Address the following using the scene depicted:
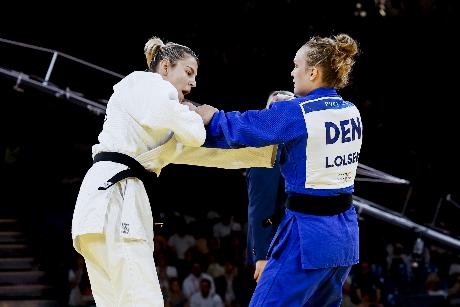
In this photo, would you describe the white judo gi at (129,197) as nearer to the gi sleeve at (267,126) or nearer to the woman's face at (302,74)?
the gi sleeve at (267,126)

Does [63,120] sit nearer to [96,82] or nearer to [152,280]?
[96,82]

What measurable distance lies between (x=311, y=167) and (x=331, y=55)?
440mm

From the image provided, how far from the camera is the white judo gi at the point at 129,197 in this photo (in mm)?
2549

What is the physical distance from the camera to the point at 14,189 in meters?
7.55

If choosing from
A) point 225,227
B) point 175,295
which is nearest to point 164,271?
point 175,295

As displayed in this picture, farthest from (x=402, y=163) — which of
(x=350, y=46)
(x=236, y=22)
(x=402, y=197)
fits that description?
(x=350, y=46)

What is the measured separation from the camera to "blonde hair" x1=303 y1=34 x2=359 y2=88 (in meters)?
2.76

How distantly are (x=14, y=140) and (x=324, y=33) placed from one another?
3754 mm

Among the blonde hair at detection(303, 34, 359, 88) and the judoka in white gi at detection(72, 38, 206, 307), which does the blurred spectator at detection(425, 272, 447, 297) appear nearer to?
the blonde hair at detection(303, 34, 359, 88)

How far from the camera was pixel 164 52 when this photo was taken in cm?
284

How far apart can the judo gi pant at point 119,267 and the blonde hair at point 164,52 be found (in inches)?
23.5

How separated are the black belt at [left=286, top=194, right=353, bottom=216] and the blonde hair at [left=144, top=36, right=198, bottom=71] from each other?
694 millimetres

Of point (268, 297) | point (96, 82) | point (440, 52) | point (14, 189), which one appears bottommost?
point (268, 297)

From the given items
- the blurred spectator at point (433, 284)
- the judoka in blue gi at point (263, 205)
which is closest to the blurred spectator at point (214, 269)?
the blurred spectator at point (433, 284)
